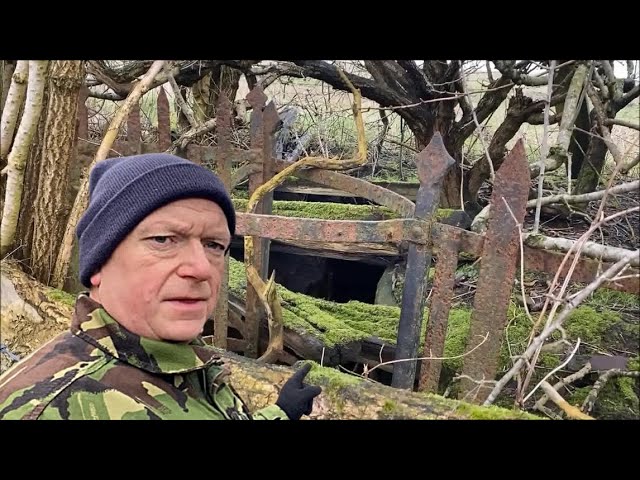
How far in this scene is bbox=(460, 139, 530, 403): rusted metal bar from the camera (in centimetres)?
164

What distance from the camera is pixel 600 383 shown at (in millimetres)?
1585

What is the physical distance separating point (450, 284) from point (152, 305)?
1.14m

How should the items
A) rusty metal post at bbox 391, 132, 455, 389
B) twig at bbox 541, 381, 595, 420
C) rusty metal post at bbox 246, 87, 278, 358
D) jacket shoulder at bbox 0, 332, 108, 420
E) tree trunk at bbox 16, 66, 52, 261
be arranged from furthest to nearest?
rusty metal post at bbox 246, 87, 278, 358 < tree trunk at bbox 16, 66, 52, 261 < rusty metal post at bbox 391, 132, 455, 389 < twig at bbox 541, 381, 595, 420 < jacket shoulder at bbox 0, 332, 108, 420

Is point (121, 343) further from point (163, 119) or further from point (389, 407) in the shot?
point (163, 119)

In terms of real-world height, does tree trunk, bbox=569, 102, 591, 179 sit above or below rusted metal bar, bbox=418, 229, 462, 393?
above

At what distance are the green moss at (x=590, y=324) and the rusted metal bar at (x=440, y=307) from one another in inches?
24.3

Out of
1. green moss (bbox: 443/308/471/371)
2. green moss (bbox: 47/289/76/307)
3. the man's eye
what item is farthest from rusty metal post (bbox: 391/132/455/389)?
green moss (bbox: 47/289/76/307)

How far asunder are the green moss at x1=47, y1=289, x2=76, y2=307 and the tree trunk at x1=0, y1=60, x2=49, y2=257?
316 mm

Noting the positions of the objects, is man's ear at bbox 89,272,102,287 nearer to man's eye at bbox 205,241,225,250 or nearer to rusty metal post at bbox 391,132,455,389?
man's eye at bbox 205,241,225,250

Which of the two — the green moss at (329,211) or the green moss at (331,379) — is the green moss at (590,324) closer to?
the green moss at (331,379)

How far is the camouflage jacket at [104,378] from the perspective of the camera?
0.98 m

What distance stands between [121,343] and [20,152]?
165cm

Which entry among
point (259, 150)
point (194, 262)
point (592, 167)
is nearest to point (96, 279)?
point (194, 262)
